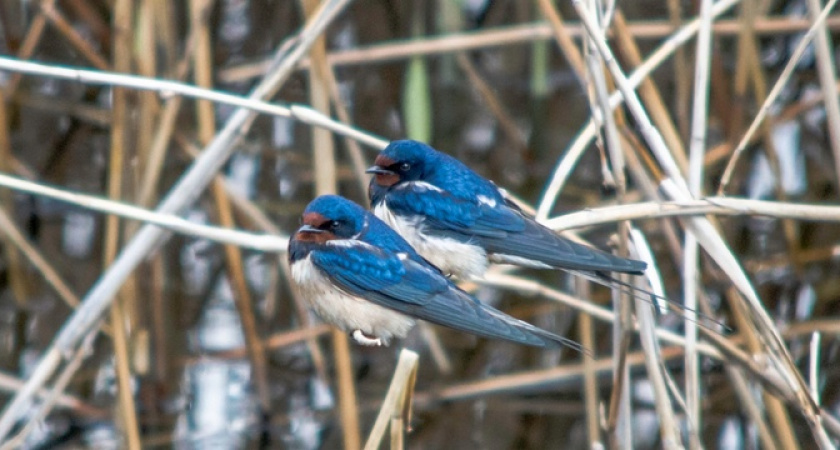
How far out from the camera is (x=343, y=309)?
207 cm

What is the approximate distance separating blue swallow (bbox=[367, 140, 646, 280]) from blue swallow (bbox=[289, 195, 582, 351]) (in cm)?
14

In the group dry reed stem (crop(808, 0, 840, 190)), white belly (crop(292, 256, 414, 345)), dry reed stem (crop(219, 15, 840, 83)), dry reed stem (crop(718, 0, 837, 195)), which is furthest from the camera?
dry reed stem (crop(219, 15, 840, 83))

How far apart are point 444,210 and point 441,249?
3.2 inches

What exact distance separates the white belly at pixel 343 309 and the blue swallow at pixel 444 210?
7.6 inches

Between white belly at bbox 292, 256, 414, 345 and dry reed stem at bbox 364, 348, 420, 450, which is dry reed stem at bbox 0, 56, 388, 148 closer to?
white belly at bbox 292, 256, 414, 345

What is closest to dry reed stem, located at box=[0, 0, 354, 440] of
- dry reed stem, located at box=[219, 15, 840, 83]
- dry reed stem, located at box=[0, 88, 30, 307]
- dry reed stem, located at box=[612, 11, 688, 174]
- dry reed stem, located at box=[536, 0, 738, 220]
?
dry reed stem, located at box=[536, 0, 738, 220]

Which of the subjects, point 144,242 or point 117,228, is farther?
point 117,228

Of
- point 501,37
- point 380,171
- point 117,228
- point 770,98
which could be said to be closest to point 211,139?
point 117,228

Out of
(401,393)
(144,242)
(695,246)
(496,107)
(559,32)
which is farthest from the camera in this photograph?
(496,107)

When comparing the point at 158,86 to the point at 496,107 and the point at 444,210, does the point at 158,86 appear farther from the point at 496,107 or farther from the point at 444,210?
the point at 496,107

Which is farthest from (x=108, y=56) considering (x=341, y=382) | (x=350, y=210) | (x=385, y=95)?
(x=350, y=210)

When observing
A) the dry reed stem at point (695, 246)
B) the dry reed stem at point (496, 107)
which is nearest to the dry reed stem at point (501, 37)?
the dry reed stem at point (496, 107)

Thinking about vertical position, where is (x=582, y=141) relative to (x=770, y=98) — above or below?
below

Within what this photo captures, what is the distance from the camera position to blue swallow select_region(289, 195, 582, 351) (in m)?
2.05
